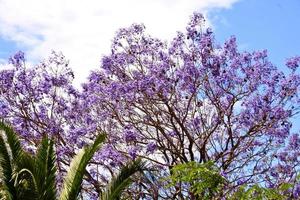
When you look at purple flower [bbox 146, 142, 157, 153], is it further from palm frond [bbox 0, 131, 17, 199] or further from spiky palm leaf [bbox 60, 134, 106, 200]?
palm frond [bbox 0, 131, 17, 199]

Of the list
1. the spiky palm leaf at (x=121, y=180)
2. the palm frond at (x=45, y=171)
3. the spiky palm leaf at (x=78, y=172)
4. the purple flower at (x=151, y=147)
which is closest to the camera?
the palm frond at (x=45, y=171)

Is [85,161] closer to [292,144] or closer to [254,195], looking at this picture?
[254,195]

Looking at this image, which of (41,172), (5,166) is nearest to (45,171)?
(41,172)

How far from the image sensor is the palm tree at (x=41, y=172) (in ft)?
36.1

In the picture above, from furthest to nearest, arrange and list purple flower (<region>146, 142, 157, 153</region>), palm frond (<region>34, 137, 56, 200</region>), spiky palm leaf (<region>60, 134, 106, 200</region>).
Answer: purple flower (<region>146, 142, 157, 153</region>)
spiky palm leaf (<region>60, 134, 106, 200</region>)
palm frond (<region>34, 137, 56, 200</region>)

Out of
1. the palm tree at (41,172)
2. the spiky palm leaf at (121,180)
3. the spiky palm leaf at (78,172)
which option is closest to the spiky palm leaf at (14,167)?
the palm tree at (41,172)

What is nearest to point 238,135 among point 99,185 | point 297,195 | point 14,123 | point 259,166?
point 259,166

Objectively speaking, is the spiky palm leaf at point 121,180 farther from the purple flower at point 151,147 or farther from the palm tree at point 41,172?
the purple flower at point 151,147

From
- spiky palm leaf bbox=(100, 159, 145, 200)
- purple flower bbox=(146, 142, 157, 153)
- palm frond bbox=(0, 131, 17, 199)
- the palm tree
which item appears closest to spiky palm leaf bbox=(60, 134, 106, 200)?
the palm tree

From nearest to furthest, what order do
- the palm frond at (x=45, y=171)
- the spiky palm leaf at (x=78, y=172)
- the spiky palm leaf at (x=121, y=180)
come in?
the palm frond at (x=45, y=171) < the spiky palm leaf at (x=78, y=172) < the spiky palm leaf at (x=121, y=180)

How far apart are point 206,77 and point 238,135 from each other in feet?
5.73

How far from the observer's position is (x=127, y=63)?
16.6 metres

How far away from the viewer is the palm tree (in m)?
11.0

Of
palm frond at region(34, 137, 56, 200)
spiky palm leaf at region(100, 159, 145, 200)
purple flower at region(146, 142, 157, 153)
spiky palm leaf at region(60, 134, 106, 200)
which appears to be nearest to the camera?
palm frond at region(34, 137, 56, 200)
